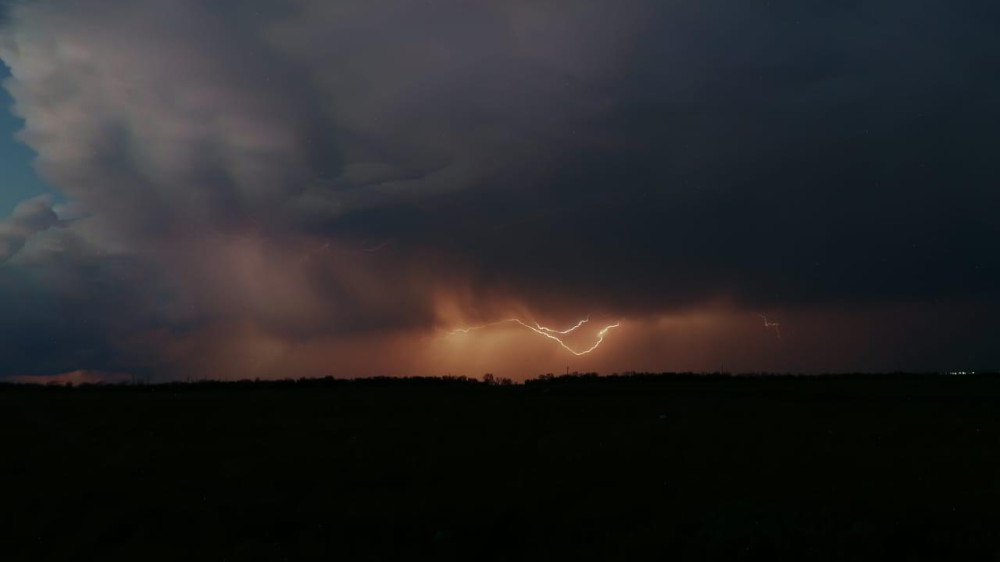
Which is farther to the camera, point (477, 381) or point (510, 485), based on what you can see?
point (477, 381)

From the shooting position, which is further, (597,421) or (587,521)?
(597,421)

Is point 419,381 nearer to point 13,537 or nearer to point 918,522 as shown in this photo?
point 13,537

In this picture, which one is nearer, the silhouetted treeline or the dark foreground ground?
the dark foreground ground

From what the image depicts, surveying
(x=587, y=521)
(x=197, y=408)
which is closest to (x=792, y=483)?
(x=587, y=521)

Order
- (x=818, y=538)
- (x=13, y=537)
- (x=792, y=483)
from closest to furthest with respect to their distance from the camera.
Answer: (x=818, y=538) < (x=13, y=537) < (x=792, y=483)

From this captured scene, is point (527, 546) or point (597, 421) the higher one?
point (597, 421)

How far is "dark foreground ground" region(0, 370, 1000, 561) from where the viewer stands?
15.9 metres

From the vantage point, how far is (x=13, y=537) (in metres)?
18.8

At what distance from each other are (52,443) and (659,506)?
85.9 feet

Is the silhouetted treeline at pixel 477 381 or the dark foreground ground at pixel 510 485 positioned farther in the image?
the silhouetted treeline at pixel 477 381

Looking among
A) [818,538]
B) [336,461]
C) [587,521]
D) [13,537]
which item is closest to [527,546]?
[587,521]

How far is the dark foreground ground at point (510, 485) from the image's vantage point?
1591 centimetres

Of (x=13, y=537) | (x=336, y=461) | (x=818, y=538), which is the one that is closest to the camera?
(x=818, y=538)

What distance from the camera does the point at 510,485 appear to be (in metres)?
20.7
